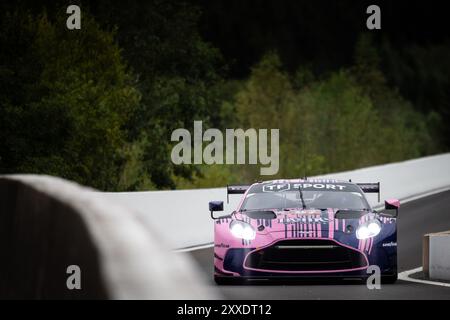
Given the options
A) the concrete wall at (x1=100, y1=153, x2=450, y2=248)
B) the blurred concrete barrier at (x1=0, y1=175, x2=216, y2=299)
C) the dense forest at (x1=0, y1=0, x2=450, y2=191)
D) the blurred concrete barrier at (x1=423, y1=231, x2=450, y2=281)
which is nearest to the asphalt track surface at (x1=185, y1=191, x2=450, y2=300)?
the blurred concrete barrier at (x1=423, y1=231, x2=450, y2=281)

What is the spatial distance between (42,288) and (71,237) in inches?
39.3

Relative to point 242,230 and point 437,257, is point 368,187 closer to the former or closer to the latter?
point 437,257

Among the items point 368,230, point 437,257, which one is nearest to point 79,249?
point 368,230

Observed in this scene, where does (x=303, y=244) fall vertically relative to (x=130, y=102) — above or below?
below

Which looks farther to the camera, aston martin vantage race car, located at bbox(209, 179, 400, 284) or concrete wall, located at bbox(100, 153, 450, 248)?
concrete wall, located at bbox(100, 153, 450, 248)

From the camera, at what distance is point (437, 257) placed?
14453 mm

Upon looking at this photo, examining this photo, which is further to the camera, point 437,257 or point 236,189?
point 236,189

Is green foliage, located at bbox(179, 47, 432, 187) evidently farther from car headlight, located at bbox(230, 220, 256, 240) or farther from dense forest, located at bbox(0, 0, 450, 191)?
Answer: car headlight, located at bbox(230, 220, 256, 240)

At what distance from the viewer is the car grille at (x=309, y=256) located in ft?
41.8

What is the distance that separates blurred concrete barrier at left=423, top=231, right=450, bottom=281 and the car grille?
1.82 metres

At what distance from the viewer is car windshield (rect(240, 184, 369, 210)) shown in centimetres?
1403

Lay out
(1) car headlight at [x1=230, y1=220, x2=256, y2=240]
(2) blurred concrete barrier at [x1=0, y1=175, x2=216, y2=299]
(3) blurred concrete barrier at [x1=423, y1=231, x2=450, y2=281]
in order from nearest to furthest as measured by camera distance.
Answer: (2) blurred concrete barrier at [x1=0, y1=175, x2=216, y2=299] → (1) car headlight at [x1=230, y1=220, x2=256, y2=240] → (3) blurred concrete barrier at [x1=423, y1=231, x2=450, y2=281]

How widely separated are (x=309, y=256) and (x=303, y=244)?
0.14 m

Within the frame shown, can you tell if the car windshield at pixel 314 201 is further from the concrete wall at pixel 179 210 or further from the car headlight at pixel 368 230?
the concrete wall at pixel 179 210
